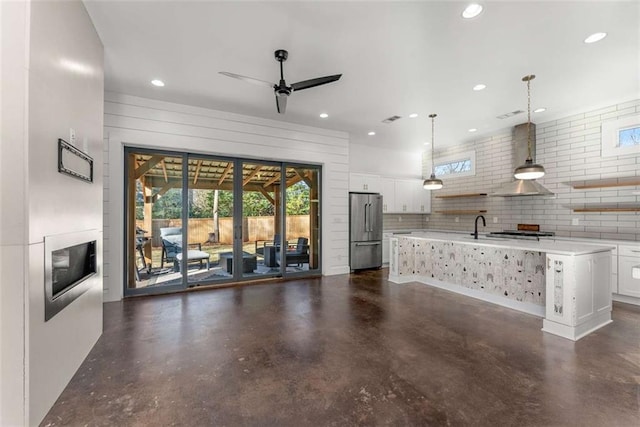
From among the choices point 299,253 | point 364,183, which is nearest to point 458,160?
point 364,183

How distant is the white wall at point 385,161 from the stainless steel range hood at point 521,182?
2679mm

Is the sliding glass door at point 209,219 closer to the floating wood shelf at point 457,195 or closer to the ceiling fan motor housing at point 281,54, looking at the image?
the ceiling fan motor housing at point 281,54

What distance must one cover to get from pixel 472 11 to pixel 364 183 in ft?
15.0

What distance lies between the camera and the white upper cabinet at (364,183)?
6812 mm

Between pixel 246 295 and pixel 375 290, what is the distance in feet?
7.40

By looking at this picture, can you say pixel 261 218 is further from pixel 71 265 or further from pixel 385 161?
pixel 385 161

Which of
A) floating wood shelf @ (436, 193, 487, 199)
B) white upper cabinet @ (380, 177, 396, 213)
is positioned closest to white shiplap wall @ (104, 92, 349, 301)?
white upper cabinet @ (380, 177, 396, 213)

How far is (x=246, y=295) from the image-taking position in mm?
4723

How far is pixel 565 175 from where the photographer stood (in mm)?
5254

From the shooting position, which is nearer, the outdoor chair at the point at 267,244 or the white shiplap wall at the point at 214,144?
the white shiplap wall at the point at 214,144

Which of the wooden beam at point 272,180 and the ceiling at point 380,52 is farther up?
the ceiling at point 380,52

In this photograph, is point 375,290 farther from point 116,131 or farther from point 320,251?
point 116,131

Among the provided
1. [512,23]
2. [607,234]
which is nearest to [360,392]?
[512,23]

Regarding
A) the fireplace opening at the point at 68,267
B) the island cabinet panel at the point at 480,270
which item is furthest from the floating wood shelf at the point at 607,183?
the fireplace opening at the point at 68,267
